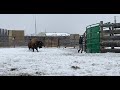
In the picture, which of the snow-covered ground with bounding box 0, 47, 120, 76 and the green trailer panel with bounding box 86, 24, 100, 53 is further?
the green trailer panel with bounding box 86, 24, 100, 53

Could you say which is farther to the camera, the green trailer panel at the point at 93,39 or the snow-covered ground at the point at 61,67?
the green trailer panel at the point at 93,39

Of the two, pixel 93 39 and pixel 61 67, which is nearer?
pixel 61 67

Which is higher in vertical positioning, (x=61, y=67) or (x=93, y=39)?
(x=93, y=39)

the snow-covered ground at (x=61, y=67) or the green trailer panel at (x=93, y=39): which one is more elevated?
the green trailer panel at (x=93, y=39)

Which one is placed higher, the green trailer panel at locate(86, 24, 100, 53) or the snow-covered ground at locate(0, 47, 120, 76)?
the green trailer panel at locate(86, 24, 100, 53)
